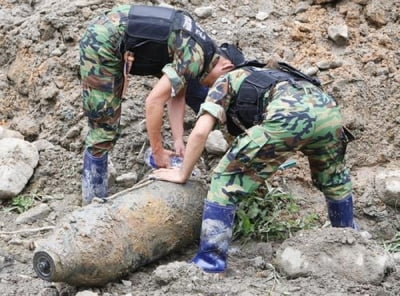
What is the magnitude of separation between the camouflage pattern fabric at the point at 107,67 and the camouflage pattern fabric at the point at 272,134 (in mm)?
491

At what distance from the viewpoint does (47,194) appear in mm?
5648

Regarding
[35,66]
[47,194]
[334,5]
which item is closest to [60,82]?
[35,66]

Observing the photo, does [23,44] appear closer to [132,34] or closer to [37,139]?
[37,139]

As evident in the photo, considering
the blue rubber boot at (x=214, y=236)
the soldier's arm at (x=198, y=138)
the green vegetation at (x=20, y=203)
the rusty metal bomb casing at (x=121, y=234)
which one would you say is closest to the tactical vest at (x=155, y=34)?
the soldier's arm at (x=198, y=138)

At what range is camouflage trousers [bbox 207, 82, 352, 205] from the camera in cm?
429

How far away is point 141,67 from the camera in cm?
521

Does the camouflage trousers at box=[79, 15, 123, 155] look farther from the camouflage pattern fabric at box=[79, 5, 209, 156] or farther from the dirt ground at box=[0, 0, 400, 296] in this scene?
the dirt ground at box=[0, 0, 400, 296]

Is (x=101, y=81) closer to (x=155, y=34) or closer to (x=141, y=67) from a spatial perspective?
(x=141, y=67)

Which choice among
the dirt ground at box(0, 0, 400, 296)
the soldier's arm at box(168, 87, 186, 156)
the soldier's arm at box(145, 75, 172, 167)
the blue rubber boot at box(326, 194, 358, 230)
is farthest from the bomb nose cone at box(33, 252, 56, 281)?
the blue rubber boot at box(326, 194, 358, 230)

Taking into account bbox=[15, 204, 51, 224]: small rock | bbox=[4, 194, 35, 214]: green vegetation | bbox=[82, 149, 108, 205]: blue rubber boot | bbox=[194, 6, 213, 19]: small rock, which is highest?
bbox=[194, 6, 213, 19]: small rock

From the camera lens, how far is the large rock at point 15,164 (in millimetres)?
5500

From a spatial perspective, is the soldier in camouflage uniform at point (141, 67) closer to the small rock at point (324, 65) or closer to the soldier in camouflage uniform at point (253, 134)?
the soldier in camouflage uniform at point (253, 134)

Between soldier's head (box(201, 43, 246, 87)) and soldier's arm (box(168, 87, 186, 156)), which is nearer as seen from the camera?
soldier's head (box(201, 43, 246, 87))

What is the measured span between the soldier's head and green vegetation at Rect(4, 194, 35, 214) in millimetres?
1440
